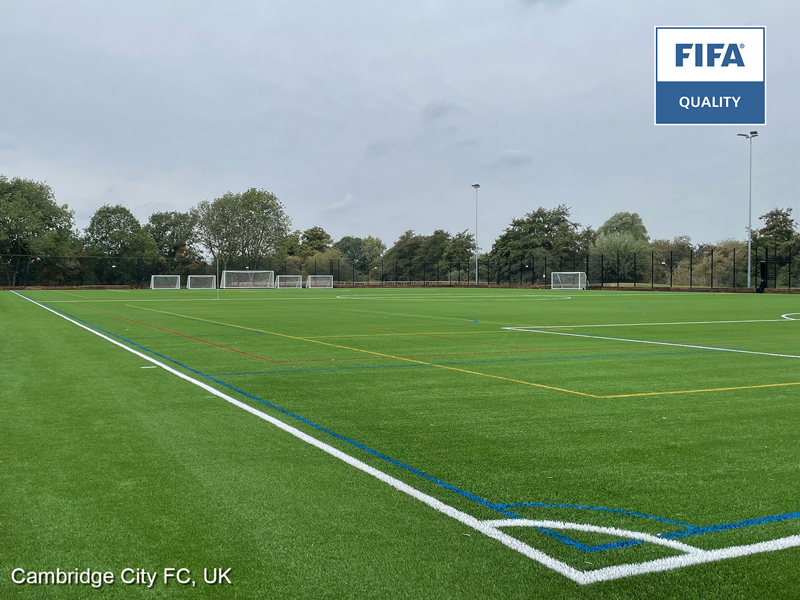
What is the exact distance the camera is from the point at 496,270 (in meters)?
76.0

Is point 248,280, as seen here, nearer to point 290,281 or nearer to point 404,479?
point 290,281

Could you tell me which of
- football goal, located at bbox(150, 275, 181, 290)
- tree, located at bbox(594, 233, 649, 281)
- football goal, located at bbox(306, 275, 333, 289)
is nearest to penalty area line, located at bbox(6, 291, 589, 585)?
football goal, located at bbox(150, 275, 181, 290)

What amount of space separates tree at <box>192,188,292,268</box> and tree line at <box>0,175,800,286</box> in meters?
0.14

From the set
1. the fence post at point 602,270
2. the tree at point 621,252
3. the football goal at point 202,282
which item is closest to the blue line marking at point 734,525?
the fence post at point 602,270

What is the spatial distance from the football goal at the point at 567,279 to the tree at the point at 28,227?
156ft

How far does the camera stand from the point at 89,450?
204 inches

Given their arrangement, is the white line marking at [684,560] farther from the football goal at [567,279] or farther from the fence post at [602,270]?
the fence post at [602,270]

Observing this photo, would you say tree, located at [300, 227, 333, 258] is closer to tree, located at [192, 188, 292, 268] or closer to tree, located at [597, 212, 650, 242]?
tree, located at [192, 188, 292, 268]

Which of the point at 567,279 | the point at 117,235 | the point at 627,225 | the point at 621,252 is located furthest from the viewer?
the point at 627,225

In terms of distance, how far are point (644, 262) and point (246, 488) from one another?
7176 centimetres

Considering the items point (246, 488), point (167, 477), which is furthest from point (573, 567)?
point (167, 477)

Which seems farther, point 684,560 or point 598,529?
point 598,529

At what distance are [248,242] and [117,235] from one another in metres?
17.2

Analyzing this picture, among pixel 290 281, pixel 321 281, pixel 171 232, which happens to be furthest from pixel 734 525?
pixel 171 232
